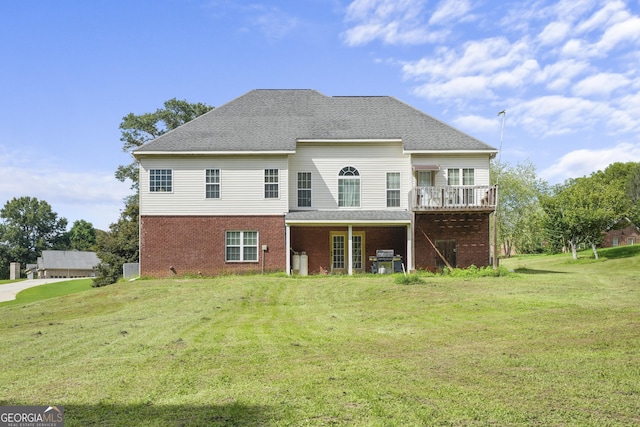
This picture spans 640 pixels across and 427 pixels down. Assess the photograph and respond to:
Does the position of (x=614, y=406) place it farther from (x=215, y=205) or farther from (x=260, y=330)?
(x=215, y=205)

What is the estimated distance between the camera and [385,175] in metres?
27.2

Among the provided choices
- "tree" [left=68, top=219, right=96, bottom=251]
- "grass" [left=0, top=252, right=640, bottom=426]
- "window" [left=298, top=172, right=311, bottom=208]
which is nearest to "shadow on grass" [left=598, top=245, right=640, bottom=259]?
"window" [left=298, top=172, right=311, bottom=208]

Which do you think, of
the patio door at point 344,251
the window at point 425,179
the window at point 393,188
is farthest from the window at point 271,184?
the window at point 425,179

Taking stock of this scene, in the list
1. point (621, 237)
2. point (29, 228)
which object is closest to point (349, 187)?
point (621, 237)

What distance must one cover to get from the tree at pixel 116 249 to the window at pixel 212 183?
13.8m

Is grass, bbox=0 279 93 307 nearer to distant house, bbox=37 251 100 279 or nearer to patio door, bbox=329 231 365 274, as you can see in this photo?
patio door, bbox=329 231 365 274

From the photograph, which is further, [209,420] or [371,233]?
[371,233]

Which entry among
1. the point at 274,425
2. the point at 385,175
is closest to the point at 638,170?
the point at 385,175

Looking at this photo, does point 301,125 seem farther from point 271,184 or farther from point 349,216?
point 349,216

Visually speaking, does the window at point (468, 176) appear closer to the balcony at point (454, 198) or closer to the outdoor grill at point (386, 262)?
the balcony at point (454, 198)

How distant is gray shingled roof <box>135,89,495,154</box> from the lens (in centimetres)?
2664

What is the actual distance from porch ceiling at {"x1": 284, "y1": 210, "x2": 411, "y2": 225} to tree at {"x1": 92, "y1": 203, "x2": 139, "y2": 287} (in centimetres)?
1654

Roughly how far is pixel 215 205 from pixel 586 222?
2660cm

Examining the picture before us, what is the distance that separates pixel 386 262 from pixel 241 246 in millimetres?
6657
